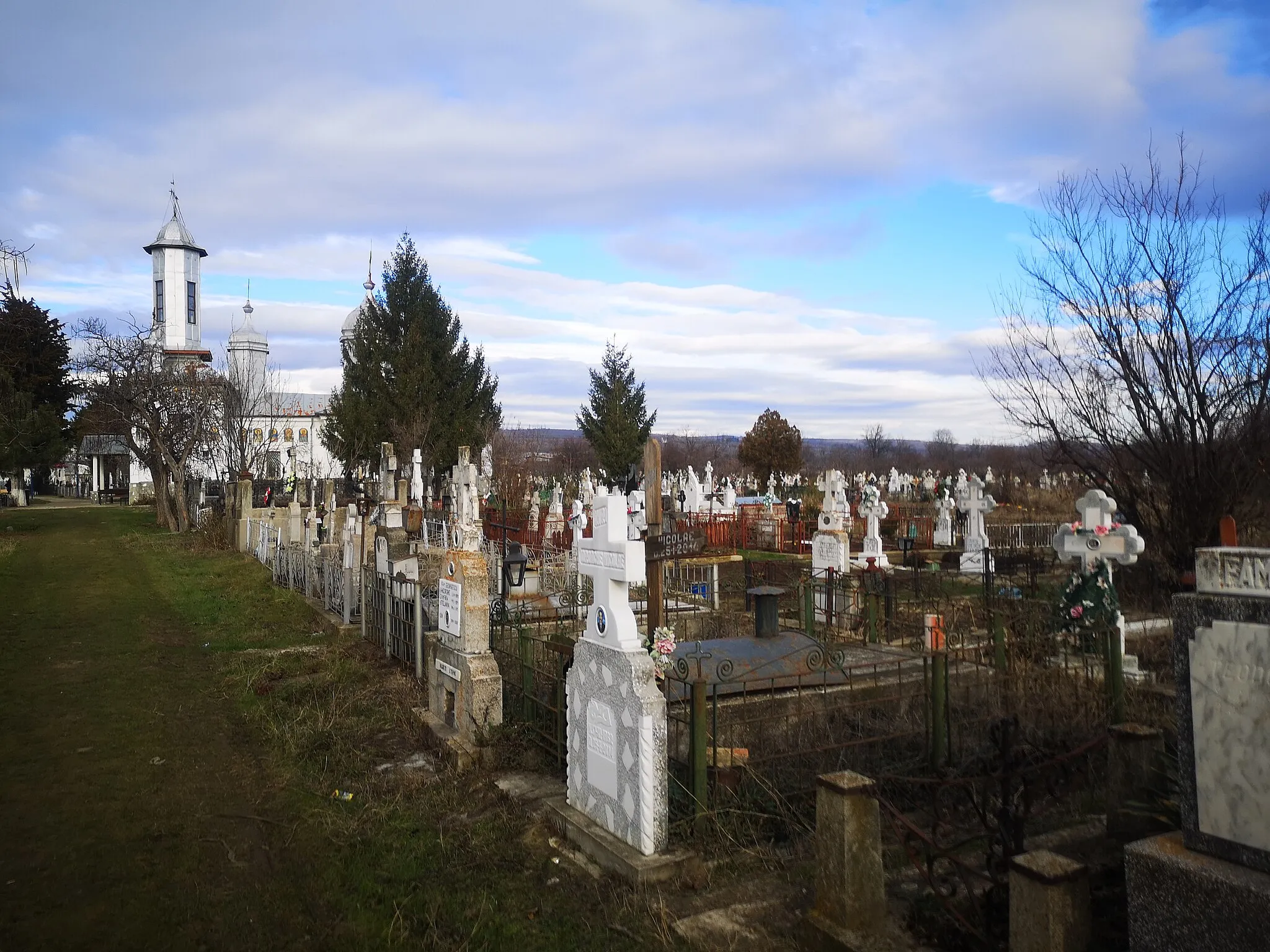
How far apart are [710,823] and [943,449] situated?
87.4m

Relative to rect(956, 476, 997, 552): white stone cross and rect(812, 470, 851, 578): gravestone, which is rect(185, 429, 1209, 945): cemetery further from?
rect(956, 476, 997, 552): white stone cross

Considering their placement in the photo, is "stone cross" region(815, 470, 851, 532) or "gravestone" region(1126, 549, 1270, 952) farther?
"stone cross" region(815, 470, 851, 532)

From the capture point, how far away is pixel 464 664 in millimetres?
7062

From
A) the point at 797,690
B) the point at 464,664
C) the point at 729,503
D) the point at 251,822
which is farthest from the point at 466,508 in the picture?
the point at 729,503

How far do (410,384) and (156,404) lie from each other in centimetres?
840

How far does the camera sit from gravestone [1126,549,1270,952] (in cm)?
260

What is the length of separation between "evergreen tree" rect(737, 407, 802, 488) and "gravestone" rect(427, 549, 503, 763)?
128 ft

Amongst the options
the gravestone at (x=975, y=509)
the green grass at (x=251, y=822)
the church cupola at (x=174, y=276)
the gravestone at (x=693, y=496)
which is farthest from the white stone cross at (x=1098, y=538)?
the church cupola at (x=174, y=276)

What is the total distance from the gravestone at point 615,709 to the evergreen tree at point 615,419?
31.1 meters

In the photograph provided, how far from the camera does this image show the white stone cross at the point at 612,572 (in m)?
5.10

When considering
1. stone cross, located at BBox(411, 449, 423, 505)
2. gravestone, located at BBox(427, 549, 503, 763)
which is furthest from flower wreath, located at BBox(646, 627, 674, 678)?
stone cross, located at BBox(411, 449, 423, 505)

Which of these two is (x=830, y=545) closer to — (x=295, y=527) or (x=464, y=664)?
(x=464, y=664)

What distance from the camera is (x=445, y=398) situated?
113 ft

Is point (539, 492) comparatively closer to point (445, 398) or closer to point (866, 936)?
point (445, 398)
